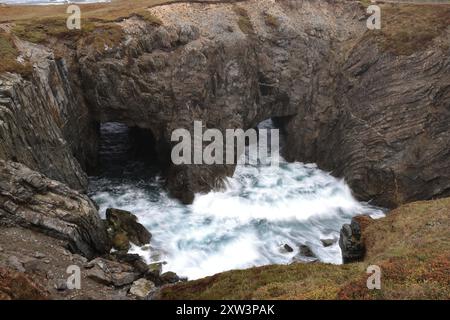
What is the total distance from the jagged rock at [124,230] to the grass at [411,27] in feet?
125

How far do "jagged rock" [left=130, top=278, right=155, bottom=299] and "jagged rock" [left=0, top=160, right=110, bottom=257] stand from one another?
221 inches

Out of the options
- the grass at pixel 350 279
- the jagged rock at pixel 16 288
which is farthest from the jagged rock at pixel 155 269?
the jagged rock at pixel 16 288

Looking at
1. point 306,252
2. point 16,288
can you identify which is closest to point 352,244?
point 306,252

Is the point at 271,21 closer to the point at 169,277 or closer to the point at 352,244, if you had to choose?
the point at 352,244

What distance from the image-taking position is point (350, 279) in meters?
22.1

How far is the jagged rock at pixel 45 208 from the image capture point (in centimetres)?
2917

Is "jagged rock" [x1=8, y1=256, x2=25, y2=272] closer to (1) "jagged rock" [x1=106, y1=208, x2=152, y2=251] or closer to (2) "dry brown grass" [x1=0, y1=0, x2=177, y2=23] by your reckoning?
(1) "jagged rock" [x1=106, y1=208, x2=152, y2=251]

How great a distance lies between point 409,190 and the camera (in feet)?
161

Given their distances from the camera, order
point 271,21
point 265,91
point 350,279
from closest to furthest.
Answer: point 350,279 → point 265,91 → point 271,21

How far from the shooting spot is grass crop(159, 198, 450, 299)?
1956cm

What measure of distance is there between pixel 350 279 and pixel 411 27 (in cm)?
4384

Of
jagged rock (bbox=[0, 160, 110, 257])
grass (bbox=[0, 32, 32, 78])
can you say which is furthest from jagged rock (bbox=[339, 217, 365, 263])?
grass (bbox=[0, 32, 32, 78])

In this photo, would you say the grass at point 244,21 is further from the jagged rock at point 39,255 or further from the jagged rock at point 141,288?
the jagged rock at point 39,255
